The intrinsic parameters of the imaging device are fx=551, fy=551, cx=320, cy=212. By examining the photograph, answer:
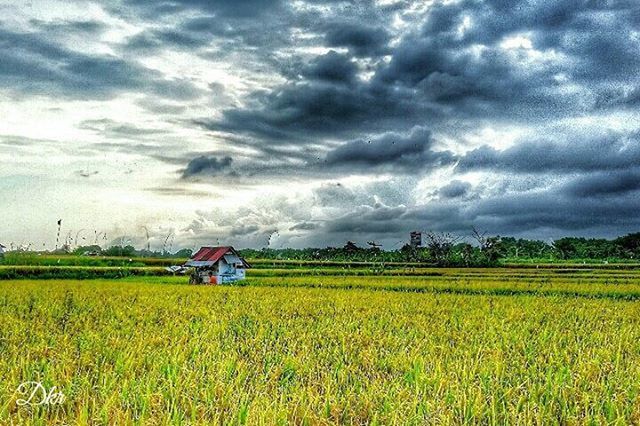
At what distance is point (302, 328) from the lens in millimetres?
10641

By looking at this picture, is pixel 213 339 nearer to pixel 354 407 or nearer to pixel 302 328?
A: pixel 302 328

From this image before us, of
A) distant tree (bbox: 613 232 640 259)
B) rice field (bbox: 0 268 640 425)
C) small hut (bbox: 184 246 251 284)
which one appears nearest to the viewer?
rice field (bbox: 0 268 640 425)

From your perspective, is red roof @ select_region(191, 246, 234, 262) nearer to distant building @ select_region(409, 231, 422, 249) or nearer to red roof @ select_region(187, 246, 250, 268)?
red roof @ select_region(187, 246, 250, 268)

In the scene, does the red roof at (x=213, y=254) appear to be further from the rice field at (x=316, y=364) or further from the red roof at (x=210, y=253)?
the rice field at (x=316, y=364)

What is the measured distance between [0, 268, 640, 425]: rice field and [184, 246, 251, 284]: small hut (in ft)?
65.6

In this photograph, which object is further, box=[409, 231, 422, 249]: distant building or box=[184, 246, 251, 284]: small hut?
box=[409, 231, 422, 249]: distant building

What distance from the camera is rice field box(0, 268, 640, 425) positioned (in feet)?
16.1

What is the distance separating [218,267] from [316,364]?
29291mm

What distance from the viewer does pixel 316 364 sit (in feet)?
23.1

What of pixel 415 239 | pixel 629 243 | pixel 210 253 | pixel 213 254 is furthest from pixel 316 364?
pixel 629 243

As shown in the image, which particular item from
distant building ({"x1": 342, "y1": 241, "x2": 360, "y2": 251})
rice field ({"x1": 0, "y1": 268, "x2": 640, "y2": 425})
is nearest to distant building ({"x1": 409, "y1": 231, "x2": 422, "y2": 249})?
distant building ({"x1": 342, "y1": 241, "x2": 360, "y2": 251})

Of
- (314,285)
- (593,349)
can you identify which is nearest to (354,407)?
(593,349)

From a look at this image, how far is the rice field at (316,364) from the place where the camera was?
492 centimetres

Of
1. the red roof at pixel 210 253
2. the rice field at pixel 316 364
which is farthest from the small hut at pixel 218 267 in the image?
the rice field at pixel 316 364
